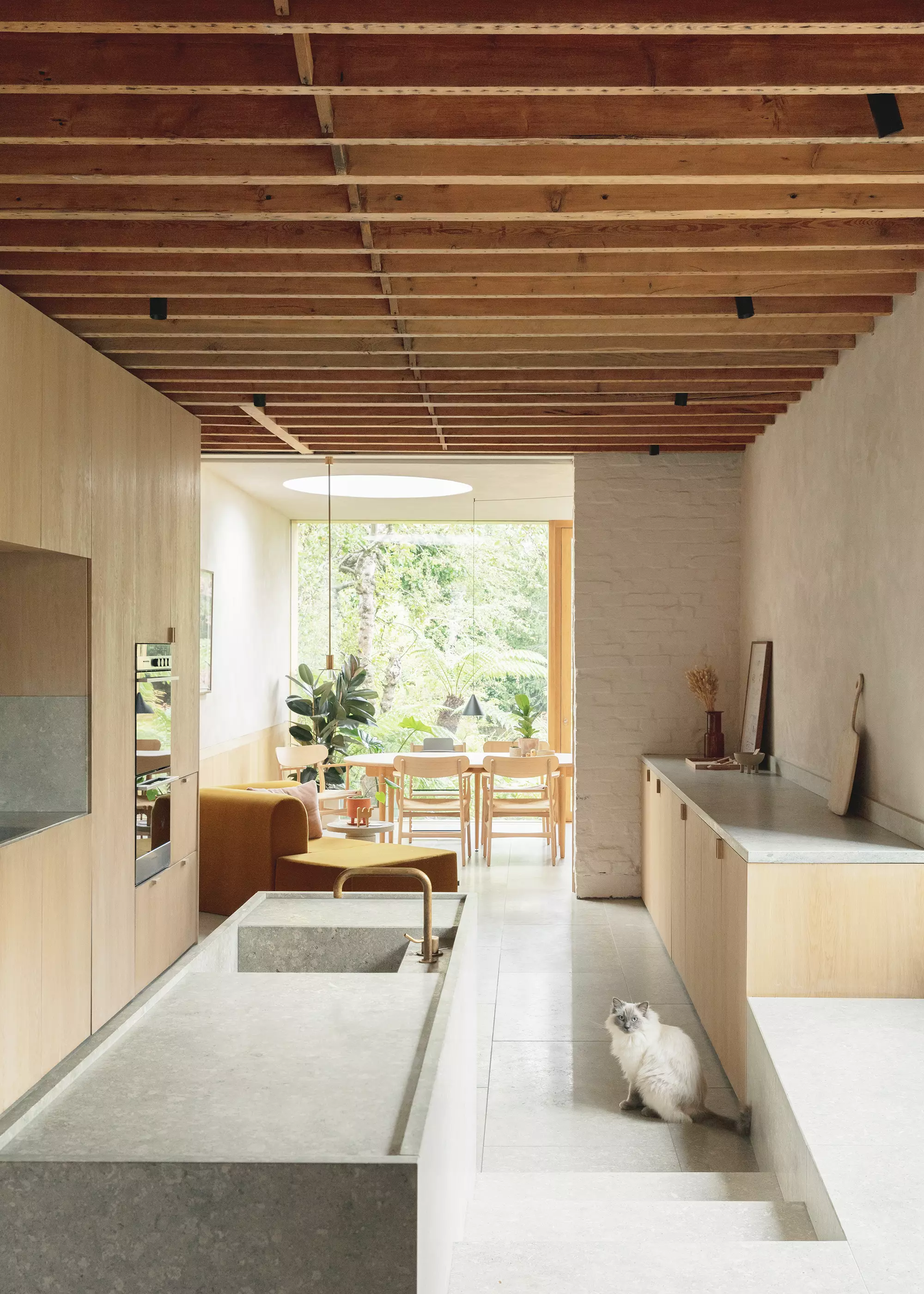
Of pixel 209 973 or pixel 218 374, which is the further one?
pixel 218 374

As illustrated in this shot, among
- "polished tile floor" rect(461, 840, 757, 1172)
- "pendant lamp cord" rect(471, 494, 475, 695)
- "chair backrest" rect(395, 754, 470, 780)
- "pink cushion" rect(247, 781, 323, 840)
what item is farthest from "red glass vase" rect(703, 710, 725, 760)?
"pendant lamp cord" rect(471, 494, 475, 695)

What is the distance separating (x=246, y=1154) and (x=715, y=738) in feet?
17.3

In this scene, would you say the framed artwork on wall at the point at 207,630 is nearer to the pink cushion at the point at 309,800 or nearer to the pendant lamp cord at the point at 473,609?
the pink cushion at the point at 309,800

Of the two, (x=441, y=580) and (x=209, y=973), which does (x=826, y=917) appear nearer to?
(x=209, y=973)

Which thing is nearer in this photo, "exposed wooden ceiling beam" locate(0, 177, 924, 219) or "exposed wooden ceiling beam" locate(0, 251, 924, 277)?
"exposed wooden ceiling beam" locate(0, 177, 924, 219)

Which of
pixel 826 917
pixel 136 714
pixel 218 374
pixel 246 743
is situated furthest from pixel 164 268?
pixel 246 743

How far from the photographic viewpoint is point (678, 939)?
5.29 meters

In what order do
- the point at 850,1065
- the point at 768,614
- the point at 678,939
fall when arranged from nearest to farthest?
1. the point at 850,1065
2. the point at 678,939
3. the point at 768,614

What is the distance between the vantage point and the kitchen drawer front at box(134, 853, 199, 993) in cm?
497

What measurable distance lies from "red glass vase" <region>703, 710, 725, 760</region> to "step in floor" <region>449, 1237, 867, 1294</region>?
162 inches

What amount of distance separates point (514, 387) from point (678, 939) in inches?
108

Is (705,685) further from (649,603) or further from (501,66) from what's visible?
(501,66)

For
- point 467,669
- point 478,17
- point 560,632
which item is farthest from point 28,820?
point 467,669

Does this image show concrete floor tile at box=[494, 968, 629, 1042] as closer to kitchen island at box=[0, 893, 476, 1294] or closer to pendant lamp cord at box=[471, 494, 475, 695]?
kitchen island at box=[0, 893, 476, 1294]
